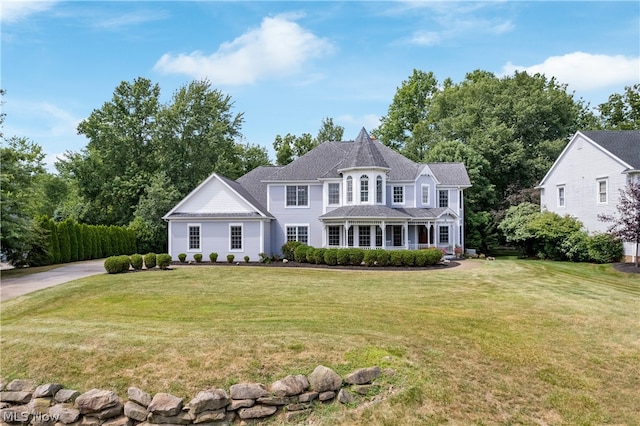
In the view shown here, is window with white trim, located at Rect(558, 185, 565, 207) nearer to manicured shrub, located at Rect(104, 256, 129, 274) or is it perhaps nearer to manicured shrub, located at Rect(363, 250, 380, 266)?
manicured shrub, located at Rect(363, 250, 380, 266)

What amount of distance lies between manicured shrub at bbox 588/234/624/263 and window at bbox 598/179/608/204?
268cm

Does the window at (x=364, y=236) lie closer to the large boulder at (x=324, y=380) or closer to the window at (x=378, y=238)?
the window at (x=378, y=238)

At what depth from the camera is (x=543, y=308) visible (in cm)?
1270

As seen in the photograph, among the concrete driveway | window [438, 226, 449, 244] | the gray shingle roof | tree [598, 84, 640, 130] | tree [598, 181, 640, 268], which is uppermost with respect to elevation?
tree [598, 84, 640, 130]

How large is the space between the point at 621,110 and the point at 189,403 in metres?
51.5

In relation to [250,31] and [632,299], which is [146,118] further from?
[632,299]

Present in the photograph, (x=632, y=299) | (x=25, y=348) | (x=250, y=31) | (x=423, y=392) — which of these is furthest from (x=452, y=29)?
(x=25, y=348)

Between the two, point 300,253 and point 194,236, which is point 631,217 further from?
point 194,236

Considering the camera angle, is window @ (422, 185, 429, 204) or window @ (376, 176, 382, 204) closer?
window @ (376, 176, 382, 204)

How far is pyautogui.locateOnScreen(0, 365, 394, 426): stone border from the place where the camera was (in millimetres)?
6863

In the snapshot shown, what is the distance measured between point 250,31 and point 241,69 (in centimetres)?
656

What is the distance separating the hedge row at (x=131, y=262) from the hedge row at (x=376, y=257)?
8.17 meters

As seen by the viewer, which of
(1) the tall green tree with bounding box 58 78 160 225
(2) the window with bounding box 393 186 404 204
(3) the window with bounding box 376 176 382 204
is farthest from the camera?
(1) the tall green tree with bounding box 58 78 160 225

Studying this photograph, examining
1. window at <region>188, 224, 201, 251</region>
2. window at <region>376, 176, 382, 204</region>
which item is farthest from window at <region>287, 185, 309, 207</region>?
window at <region>188, 224, 201, 251</region>
